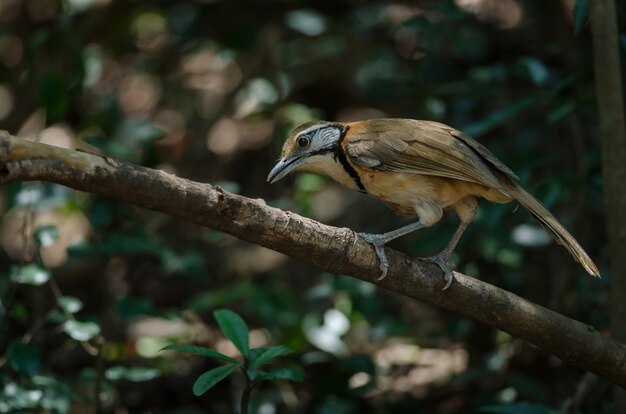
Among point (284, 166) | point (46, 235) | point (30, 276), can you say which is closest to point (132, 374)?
point (30, 276)

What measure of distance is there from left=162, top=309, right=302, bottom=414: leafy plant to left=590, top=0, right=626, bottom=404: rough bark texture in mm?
1729

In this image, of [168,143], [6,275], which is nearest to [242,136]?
[168,143]

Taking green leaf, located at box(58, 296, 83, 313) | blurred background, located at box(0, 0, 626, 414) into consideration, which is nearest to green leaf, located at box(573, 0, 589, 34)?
blurred background, located at box(0, 0, 626, 414)

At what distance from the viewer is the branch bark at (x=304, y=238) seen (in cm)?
265

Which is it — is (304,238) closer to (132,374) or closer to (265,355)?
(265,355)

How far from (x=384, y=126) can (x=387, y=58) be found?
272 cm

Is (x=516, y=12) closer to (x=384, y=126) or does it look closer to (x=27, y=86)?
(x=384, y=126)

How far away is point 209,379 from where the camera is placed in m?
3.25

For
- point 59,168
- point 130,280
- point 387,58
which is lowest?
point 130,280

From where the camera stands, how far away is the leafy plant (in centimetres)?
325

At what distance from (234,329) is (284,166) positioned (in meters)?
1.06

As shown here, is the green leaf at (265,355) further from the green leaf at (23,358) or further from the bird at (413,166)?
the green leaf at (23,358)

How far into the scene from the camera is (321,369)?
209 inches

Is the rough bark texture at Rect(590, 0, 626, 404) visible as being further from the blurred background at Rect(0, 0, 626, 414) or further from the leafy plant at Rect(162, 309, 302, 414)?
the leafy plant at Rect(162, 309, 302, 414)
